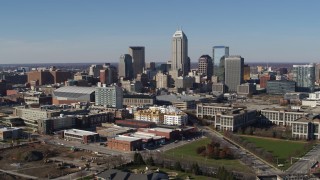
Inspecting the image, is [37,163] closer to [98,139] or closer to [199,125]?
[98,139]

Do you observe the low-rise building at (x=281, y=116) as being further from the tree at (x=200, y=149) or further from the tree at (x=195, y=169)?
the tree at (x=195, y=169)

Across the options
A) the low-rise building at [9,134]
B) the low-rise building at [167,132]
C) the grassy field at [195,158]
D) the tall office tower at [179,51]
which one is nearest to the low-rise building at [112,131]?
the low-rise building at [167,132]

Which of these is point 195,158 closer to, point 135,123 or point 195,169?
point 195,169

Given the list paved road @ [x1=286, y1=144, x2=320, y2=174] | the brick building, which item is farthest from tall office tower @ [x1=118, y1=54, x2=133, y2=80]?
paved road @ [x1=286, y1=144, x2=320, y2=174]

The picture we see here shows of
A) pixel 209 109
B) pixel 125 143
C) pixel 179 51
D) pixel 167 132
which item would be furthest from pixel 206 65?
pixel 125 143

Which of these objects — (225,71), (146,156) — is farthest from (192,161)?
(225,71)

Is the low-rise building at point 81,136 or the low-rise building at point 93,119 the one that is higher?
the low-rise building at point 93,119

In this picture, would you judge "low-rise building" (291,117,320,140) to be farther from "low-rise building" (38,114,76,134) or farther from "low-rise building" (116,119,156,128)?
"low-rise building" (38,114,76,134)
